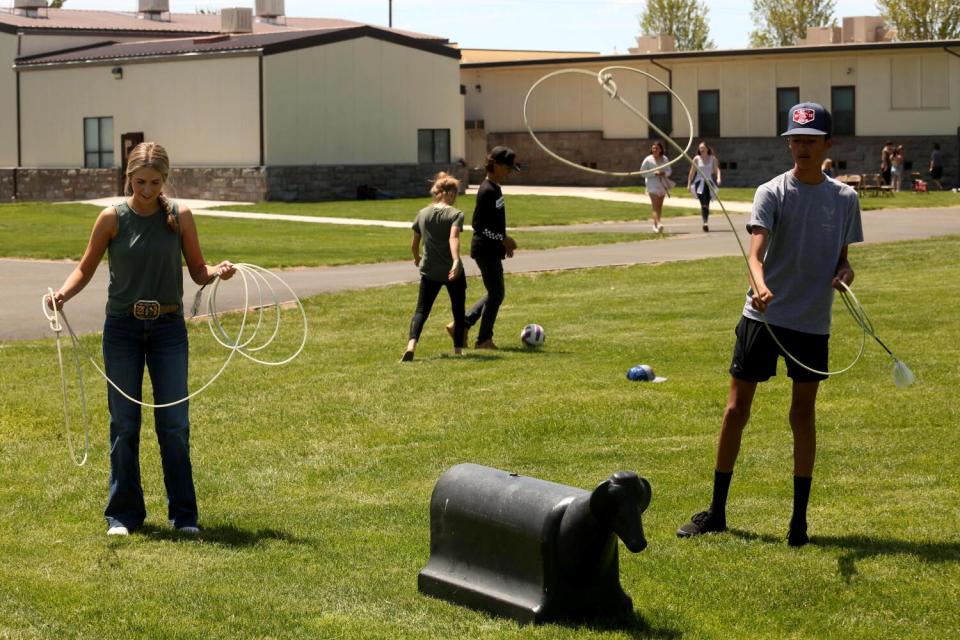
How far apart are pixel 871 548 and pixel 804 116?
79.8 inches

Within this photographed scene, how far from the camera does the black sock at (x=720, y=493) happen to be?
700cm

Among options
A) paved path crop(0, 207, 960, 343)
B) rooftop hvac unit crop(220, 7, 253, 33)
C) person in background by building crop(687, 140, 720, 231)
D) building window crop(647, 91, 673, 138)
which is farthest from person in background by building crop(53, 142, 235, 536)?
building window crop(647, 91, 673, 138)

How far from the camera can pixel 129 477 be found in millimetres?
7219

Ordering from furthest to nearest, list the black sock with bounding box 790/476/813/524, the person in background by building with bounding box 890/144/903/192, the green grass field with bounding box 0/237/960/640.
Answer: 1. the person in background by building with bounding box 890/144/903/192
2. the black sock with bounding box 790/476/813/524
3. the green grass field with bounding box 0/237/960/640

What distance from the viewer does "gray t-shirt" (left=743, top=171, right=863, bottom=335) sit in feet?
22.0

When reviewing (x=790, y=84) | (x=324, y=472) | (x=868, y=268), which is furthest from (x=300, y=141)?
(x=324, y=472)

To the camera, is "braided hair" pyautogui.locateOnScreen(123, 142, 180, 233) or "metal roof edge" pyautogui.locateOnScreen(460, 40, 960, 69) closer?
"braided hair" pyautogui.locateOnScreen(123, 142, 180, 233)

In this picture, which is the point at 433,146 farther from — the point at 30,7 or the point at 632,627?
the point at 632,627

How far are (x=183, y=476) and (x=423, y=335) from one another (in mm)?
7874

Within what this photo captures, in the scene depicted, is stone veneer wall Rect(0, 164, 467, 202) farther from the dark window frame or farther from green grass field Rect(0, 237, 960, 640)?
green grass field Rect(0, 237, 960, 640)

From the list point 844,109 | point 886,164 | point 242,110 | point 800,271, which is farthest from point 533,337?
point 844,109

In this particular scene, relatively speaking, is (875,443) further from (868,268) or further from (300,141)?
(300,141)

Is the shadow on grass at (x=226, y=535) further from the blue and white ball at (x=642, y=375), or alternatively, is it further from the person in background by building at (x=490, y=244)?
the person in background by building at (x=490, y=244)

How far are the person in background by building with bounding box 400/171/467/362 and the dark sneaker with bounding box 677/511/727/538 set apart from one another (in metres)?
5.94
